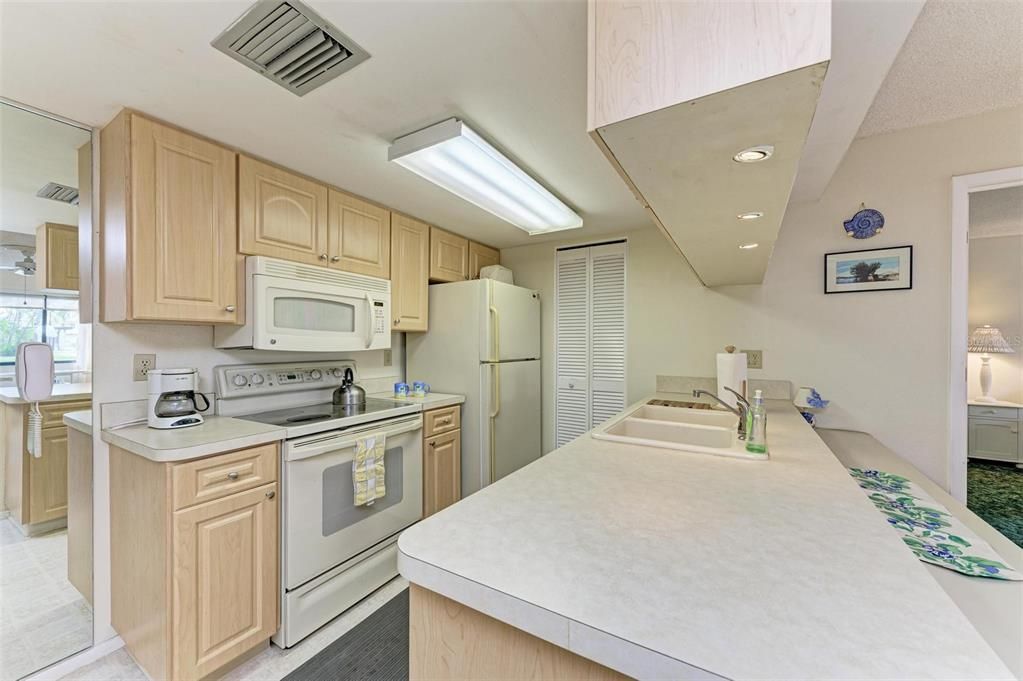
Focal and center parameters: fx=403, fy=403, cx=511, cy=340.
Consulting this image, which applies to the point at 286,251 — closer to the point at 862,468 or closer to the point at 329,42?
the point at 329,42

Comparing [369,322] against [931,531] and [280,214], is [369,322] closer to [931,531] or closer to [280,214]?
[280,214]

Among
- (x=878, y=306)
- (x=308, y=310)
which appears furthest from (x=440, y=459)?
(x=878, y=306)

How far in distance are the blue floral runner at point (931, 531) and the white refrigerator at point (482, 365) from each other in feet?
6.53

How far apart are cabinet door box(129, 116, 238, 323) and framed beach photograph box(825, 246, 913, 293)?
3130 millimetres

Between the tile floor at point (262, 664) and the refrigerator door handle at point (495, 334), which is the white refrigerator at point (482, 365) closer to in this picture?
the refrigerator door handle at point (495, 334)

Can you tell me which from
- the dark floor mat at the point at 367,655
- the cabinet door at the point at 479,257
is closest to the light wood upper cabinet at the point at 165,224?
the dark floor mat at the point at 367,655

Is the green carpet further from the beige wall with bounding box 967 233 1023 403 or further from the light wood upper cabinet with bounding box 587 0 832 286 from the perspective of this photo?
the light wood upper cabinet with bounding box 587 0 832 286

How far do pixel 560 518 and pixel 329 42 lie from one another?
146 centimetres

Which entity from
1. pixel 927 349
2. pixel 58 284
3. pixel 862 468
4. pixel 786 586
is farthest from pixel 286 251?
pixel 927 349

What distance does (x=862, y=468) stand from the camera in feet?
5.50

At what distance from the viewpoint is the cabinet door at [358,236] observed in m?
2.27

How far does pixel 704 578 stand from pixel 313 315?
6.86 feet

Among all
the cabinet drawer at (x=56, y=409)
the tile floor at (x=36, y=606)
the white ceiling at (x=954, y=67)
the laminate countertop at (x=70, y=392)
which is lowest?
the tile floor at (x=36, y=606)

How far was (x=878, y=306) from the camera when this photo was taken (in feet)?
7.11
